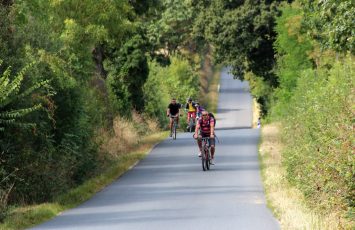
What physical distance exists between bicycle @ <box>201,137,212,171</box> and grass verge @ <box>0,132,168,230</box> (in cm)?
260

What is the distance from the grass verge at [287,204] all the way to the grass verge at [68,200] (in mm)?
4451

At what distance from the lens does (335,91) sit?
20.7m

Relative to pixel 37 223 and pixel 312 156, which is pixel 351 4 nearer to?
pixel 312 156

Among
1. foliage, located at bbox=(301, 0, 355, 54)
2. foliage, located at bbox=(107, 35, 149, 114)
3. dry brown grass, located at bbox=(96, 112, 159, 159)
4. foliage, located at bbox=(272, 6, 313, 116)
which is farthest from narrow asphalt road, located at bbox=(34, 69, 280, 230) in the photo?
foliage, located at bbox=(107, 35, 149, 114)

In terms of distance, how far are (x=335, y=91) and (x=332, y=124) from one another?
9.28 feet

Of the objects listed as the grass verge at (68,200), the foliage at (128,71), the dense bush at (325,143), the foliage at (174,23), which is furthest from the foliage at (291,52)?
the foliage at (174,23)

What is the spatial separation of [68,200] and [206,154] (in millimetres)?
8136

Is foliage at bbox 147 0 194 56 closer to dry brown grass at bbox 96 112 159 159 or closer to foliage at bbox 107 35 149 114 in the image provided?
foliage at bbox 107 35 149 114

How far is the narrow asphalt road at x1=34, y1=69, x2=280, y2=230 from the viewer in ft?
59.4

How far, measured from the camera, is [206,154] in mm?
30062

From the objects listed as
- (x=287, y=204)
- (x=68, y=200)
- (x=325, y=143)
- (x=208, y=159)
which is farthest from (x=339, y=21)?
(x=208, y=159)

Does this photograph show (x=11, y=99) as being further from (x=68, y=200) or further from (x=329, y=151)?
(x=329, y=151)

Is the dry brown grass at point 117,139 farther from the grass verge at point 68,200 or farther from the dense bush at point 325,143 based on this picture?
the dense bush at point 325,143

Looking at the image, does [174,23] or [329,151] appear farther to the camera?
[174,23]
